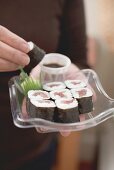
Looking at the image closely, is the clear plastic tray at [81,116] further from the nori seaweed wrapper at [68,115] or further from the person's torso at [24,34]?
the person's torso at [24,34]

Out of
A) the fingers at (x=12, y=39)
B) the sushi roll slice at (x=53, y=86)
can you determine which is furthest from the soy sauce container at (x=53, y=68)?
the fingers at (x=12, y=39)

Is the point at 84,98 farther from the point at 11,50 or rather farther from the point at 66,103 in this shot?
the point at 11,50

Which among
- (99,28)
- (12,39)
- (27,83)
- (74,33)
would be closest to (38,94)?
(27,83)

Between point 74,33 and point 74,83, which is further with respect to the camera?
point 74,33

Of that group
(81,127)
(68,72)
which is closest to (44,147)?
(68,72)

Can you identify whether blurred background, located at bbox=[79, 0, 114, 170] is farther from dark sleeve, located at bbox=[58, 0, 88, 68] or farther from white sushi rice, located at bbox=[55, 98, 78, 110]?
white sushi rice, located at bbox=[55, 98, 78, 110]

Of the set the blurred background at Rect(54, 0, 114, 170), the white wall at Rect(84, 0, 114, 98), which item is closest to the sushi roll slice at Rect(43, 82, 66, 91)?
the blurred background at Rect(54, 0, 114, 170)

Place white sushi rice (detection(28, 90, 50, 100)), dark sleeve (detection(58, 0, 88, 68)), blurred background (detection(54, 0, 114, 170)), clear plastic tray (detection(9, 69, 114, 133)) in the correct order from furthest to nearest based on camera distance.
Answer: blurred background (detection(54, 0, 114, 170)) < dark sleeve (detection(58, 0, 88, 68)) < white sushi rice (detection(28, 90, 50, 100)) < clear plastic tray (detection(9, 69, 114, 133))
